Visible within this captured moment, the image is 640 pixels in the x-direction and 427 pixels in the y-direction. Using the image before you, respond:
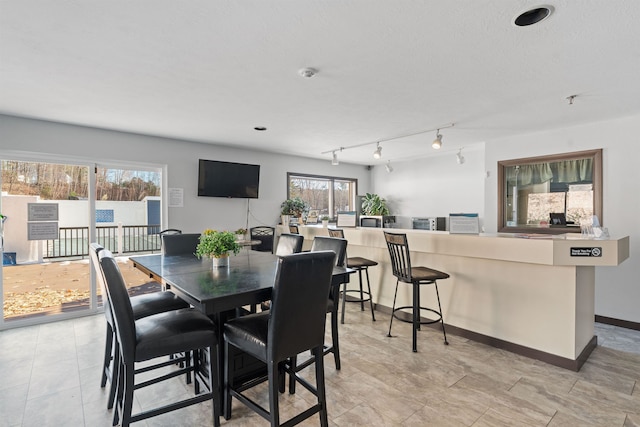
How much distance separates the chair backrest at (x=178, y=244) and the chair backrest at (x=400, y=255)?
7.00 feet

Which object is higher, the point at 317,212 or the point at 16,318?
the point at 317,212

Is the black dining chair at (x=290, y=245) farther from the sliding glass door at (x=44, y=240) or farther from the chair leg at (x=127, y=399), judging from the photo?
the sliding glass door at (x=44, y=240)

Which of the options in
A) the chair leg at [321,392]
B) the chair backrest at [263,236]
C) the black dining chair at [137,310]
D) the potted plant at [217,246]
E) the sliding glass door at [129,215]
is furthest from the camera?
the chair backrest at [263,236]

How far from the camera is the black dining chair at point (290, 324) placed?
1690 mm

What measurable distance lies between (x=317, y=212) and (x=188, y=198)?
9.38 ft

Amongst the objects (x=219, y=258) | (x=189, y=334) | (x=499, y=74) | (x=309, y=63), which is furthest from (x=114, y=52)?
(x=499, y=74)

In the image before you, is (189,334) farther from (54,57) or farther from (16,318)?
(16,318)

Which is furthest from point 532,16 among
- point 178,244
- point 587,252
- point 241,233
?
point 241,233

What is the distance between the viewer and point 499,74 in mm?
2609

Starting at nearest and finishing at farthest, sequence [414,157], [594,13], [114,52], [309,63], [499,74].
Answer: [594,13] < [114,52] < [309,63] < [499,74] < [414,157]

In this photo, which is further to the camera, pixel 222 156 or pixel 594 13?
pixel 222 156

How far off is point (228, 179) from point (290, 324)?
13.1 feet

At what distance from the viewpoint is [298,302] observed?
176cm

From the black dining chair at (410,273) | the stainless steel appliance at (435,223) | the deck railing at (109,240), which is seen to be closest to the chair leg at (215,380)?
the black dining chair at (410,273)
